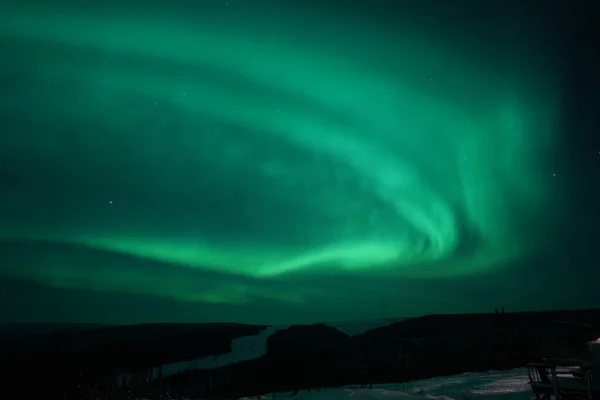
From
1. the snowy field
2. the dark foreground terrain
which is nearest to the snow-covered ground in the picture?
the snowy field

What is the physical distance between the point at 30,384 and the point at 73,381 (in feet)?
3.49

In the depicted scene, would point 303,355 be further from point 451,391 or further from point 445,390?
point 451,391

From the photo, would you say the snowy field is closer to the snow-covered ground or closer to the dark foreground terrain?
the snow-covered ground

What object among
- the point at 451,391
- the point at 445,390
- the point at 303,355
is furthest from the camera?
the point at 303,355

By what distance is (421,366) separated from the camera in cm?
2644

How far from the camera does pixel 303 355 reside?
111 feet

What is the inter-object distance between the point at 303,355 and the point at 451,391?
2108 centimetres

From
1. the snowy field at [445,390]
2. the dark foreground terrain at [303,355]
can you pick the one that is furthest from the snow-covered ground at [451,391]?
the dark foreground terrain at [303,355]

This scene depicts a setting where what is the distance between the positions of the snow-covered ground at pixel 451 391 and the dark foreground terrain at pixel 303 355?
201cm

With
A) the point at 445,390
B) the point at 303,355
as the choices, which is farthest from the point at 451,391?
the point at 303,355

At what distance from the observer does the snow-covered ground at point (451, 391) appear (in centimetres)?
1199

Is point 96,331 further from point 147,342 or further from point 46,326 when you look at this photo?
point 46,326

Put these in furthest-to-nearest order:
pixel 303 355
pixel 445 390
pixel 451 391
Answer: pixel 303 355 < pixel 445 390 < pixel 451 391

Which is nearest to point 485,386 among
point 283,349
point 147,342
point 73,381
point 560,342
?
point 560,342
